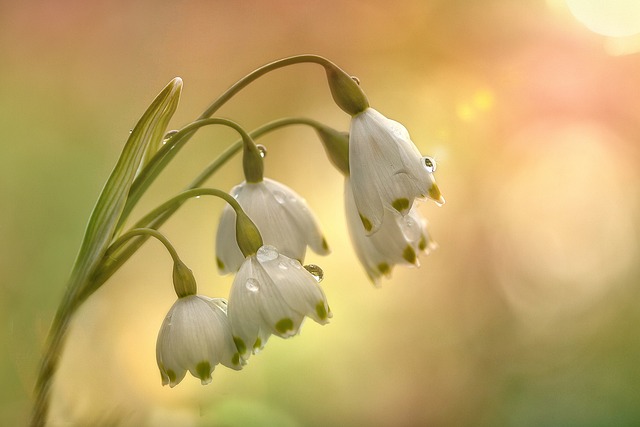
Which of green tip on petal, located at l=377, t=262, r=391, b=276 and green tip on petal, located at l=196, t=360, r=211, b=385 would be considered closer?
green tip on petal, located at l=196, t=360, r=211, b=385

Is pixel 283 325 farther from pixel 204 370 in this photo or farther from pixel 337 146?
pixel 337 146

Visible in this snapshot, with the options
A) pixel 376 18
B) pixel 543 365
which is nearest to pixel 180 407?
pixel 543 365

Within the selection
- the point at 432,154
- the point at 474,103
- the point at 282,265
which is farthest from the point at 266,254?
the point at 474,103

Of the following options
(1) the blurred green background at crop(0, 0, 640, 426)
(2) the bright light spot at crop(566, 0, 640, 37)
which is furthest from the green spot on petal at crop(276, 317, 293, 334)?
(2) the bright light spot at crop(566, 0, 640, 37)

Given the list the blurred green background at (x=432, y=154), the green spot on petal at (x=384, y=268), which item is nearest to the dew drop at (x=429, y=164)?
the green spot on petal at (x=384, y=268)

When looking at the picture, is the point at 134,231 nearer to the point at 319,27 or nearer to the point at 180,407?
the point at 180,407

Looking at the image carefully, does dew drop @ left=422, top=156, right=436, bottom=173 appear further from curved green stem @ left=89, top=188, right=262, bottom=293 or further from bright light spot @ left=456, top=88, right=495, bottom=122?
bright light spot @ left=456, top=88, right=495, bottom=122
